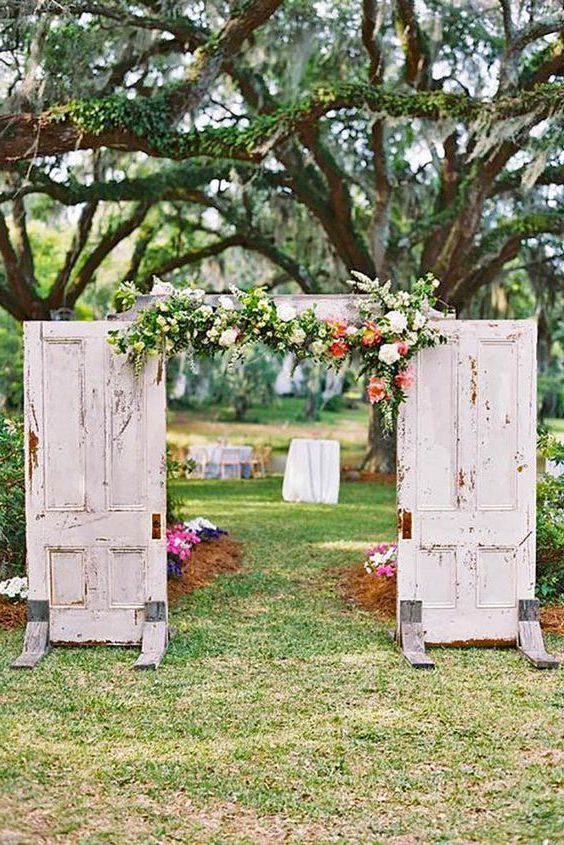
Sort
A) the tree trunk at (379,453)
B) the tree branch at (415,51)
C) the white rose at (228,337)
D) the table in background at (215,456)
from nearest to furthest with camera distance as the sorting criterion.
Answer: the white rose at (228,337) < the tree branch at (415,51) < the tree trunk at (379,453) < the table in background at (215,456)

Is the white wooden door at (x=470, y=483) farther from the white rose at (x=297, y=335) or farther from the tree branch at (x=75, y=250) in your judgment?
the tree branch at (x=75, y=250)

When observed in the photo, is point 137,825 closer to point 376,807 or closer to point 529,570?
point 376,807

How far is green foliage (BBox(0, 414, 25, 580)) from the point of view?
738 cm

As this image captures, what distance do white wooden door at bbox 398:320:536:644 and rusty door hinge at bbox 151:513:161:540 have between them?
1.39 m

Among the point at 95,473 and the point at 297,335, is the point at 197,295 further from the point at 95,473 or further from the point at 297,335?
the point at 95,473

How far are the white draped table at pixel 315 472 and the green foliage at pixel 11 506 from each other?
22.6 feet

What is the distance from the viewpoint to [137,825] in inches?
142

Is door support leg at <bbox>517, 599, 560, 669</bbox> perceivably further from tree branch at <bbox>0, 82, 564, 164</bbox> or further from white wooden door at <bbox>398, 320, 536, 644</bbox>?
tree branch at <bbox>0, 82, 564, 164</bbox>

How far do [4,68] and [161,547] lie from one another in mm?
6844

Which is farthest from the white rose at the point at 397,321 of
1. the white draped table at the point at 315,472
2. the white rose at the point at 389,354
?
the white draped table at the point at 315,472

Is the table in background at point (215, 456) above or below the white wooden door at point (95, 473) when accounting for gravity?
below

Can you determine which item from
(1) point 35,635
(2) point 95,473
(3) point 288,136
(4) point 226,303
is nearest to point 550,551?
(4) point 226,303

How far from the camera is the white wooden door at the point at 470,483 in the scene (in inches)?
241

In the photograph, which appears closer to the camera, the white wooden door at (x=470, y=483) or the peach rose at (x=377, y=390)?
the peach rose at (x=377, y=390)
